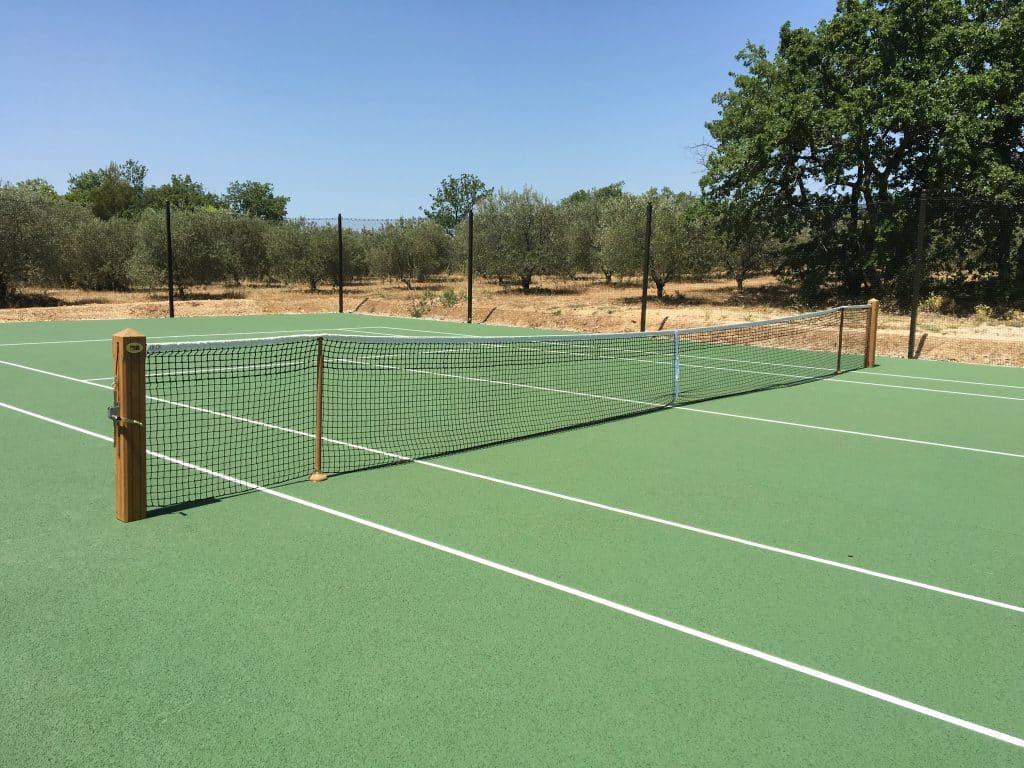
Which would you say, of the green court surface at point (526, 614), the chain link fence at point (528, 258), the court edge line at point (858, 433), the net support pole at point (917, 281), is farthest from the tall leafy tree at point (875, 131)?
the green court surface at point (526, 614)

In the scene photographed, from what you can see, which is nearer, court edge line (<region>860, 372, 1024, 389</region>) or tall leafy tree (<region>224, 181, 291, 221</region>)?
court edge line (<region>860, 372, 1024, 389</region>)

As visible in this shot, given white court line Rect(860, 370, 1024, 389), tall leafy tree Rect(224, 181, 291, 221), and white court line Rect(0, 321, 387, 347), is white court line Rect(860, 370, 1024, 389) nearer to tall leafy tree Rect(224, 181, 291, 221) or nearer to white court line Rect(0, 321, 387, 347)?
white court line Rect(0, 321, 387, 347)

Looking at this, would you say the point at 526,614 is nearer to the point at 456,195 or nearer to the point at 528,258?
the point at 528,258

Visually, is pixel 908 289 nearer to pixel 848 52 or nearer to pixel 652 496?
pixel 848 52

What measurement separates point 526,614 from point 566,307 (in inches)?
964

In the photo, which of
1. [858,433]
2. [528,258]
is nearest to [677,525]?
[858,433]

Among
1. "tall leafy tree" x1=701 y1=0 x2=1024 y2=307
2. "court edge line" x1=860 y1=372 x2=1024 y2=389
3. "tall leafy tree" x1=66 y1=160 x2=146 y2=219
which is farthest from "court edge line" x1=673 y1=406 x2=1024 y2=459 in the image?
"tall leafy tree" x1=66 y1=160 x2=146 y2=219

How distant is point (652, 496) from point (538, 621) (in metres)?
2.73

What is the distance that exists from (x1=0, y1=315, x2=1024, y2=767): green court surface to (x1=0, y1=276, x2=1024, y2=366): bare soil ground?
1132 centimetres

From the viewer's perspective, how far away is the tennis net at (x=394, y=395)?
775 cm

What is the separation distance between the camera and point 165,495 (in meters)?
6.69

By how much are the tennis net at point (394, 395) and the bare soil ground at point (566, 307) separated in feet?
8.76

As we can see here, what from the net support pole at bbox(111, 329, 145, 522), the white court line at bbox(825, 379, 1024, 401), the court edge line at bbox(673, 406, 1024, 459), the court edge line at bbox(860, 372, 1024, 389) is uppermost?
the net support pole at bbox(111, 329, 145, 522)

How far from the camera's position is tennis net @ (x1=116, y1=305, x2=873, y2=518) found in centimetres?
775
